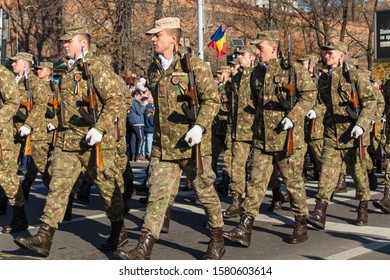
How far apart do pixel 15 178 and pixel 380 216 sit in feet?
14.2

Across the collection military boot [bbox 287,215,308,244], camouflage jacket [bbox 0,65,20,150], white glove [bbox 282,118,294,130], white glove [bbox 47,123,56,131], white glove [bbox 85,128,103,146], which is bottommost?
military boot [bbox 287,215,308,244]

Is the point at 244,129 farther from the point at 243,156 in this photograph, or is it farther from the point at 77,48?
the point at 77,48

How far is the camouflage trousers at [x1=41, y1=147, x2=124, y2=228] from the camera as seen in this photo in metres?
6.92

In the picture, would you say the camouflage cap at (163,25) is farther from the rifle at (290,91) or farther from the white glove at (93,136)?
the rifle at (290,91)

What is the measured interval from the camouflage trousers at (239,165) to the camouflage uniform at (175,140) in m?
2.82

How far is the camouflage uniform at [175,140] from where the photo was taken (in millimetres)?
6535

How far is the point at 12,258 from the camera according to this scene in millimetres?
6883

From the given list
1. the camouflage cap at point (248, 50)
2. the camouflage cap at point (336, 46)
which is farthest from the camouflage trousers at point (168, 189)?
the camouflage cap at point (248, 50)

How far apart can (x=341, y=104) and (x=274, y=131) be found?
1.45 m

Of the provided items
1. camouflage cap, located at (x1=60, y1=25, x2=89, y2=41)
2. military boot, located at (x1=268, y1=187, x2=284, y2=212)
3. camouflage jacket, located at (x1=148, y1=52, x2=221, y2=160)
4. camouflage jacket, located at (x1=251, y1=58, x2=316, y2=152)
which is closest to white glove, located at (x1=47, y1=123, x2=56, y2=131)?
military boot, located at (x1=268, y1=187, x2=284, y2=212)

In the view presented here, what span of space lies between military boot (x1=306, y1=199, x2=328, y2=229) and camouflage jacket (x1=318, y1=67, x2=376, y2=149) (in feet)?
2.27

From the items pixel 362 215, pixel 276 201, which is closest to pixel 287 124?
pixel 362 215

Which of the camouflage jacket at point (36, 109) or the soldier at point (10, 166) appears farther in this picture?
the camouflage jacket at point (36, 109)

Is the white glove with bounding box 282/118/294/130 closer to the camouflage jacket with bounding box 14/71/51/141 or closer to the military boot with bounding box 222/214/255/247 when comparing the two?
the military boot with bounding box 222/214/255/247
